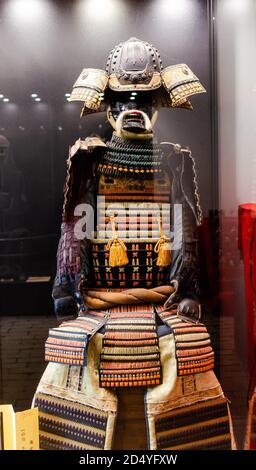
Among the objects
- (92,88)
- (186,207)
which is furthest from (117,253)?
(92,88)

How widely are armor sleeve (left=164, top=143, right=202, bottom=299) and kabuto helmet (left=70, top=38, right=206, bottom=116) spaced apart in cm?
24

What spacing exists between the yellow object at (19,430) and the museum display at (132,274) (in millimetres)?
70

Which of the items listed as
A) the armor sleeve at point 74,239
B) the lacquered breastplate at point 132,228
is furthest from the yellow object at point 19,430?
the lacquered breastplate at point 132,228

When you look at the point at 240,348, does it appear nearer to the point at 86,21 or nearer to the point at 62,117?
the point at 62,117

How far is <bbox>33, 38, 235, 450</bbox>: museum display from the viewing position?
230 centimetres

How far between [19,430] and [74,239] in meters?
0.79

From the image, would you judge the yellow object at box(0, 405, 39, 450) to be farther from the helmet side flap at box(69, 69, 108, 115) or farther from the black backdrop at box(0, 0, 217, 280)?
the helmet side flap at box(69, 69, 108, 115)

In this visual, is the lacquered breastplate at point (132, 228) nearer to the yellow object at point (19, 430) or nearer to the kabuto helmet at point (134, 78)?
the kabuto helmet at point (134, 78)

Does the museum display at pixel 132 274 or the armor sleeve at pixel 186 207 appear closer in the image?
the museum display at pixel 132 274

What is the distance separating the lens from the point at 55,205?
115 inches

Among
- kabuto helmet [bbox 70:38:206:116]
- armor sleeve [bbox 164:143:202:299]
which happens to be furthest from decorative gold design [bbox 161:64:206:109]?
armor sleeve [bbox 164:143:202:299]

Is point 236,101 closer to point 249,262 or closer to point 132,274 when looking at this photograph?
point 249,262

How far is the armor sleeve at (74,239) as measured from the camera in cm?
247

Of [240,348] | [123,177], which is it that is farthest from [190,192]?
[240,348]
